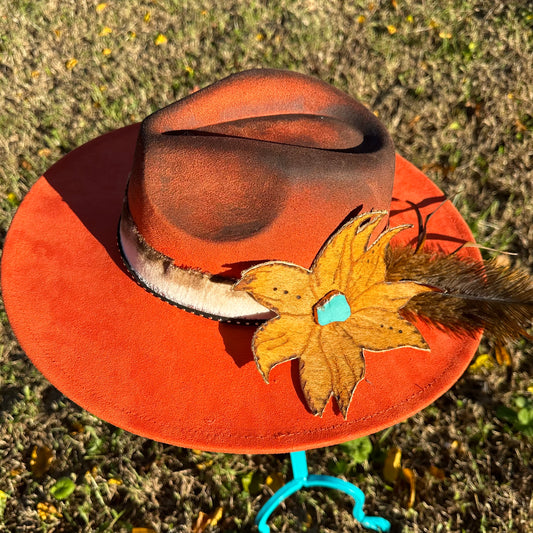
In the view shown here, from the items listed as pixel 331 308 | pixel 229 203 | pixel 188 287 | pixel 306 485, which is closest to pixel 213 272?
pixel 188 287

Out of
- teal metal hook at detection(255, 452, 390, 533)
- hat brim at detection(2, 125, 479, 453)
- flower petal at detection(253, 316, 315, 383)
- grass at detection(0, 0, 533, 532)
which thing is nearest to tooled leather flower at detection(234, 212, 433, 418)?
flower petal at detection(253, 316, 315, 383)

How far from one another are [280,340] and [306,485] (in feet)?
3.85

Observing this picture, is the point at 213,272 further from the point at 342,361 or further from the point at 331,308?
the point at 342,361

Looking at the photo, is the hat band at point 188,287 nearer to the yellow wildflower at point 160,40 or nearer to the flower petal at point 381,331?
the flower petal at point 381,331

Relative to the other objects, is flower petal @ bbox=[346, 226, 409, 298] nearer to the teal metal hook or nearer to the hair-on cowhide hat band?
the hair-on cowhide hat band

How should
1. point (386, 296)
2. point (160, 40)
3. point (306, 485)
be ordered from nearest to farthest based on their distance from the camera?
1. point (386, 296)
2. point (306, 485)
3. point (160, 40)

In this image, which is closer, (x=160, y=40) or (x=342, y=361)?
(x=342, y=361)

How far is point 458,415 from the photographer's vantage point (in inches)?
112

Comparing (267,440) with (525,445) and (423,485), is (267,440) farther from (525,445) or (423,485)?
(525,445)

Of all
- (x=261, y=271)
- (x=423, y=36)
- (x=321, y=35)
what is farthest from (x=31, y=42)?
(x=261, y=271)

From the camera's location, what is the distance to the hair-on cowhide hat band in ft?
5.05

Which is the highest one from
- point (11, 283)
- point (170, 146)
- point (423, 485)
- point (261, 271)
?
point (170, 146)

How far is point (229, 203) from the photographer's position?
1.57m

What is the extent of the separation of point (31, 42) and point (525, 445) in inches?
171
